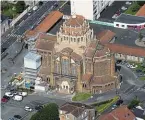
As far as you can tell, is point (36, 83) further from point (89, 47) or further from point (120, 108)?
point (120, 108)

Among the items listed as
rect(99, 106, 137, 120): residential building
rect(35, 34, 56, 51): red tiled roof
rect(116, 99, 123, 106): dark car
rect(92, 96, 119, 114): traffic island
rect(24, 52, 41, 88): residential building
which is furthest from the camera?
rect(35, 34, 56, 51): red tiled roof

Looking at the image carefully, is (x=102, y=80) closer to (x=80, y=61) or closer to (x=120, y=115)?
(x=80, y=61)

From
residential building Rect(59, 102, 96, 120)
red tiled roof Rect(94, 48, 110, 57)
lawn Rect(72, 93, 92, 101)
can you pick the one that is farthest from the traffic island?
red tiled roof Rect(94, 48, 110, 57)

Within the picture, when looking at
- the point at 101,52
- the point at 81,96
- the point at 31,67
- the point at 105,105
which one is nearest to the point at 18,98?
the point at 31,67

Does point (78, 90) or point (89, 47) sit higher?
point (89, 47)

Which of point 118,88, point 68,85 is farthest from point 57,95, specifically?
point 118,88

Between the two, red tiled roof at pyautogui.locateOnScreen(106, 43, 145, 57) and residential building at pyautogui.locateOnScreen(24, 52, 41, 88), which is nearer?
→ residential building at pyautogui.locateOnScreen(24, 52, 41, 88)

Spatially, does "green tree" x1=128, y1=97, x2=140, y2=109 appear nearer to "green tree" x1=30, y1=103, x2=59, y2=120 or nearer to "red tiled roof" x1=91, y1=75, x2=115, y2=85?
"red tiled roof" x1=91, y1=75, x2=115, y2=85
